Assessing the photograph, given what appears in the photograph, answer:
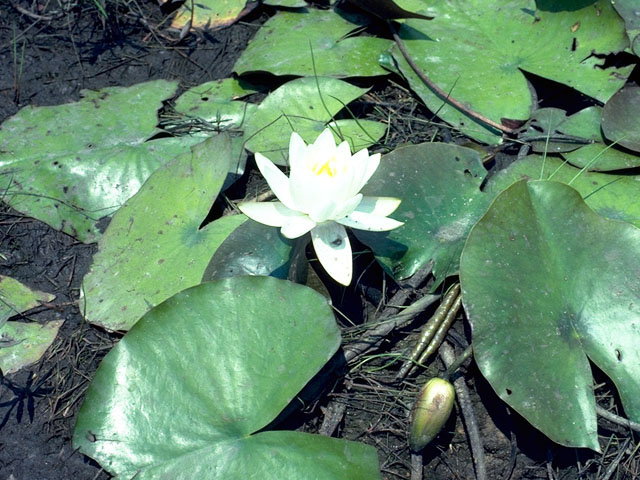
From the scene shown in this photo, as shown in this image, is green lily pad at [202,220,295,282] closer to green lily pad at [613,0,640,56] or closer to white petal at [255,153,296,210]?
white petal at [255,153,296,210]

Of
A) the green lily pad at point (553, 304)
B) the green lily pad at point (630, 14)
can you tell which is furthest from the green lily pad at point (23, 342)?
the green lily pad at point (630, 14)

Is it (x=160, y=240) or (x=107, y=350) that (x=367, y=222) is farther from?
(x=107, y=350)

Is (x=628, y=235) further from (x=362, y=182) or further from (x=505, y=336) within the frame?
(x=362, y=182)

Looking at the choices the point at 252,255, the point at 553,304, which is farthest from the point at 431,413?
the point at 252,255

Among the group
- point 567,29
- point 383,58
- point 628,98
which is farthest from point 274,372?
point 567,29

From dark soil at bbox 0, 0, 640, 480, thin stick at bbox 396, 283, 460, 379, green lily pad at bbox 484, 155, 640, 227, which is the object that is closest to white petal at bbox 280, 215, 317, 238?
dark soil at bbox 0, 0, 640, 480

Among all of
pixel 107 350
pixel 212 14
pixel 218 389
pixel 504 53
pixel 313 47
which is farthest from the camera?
pixel 212 14
